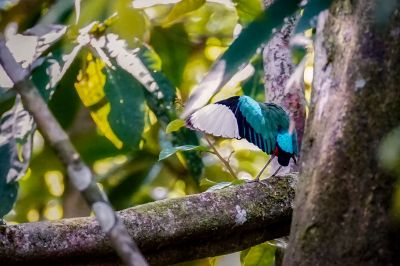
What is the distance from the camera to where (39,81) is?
160 centimetres

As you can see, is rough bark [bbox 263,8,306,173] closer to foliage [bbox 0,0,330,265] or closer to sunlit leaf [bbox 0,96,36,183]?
foliage [bbox 0,0,330,265]

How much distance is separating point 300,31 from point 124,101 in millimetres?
849

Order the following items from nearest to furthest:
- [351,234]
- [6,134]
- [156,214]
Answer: [351,234]
[156,214]
[6,134]

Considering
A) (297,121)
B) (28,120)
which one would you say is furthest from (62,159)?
(297,121)

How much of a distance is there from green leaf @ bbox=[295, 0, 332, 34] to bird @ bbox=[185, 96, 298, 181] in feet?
1.85

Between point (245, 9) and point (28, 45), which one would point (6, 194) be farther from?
point (245, 9)

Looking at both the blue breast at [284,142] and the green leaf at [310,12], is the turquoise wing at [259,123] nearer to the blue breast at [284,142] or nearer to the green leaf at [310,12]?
the blue breast at [284,142]

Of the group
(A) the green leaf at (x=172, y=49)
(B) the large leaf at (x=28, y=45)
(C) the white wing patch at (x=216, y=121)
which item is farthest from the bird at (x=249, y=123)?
(A) the green leaf at (x=172, y=49)

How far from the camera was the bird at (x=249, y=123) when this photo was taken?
1432 millimetres

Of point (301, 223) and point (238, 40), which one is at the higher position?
point (238, 40)

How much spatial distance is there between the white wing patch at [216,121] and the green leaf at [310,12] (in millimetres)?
567

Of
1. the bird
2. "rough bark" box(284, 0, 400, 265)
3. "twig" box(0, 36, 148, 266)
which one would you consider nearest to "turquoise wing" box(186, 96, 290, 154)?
the bird

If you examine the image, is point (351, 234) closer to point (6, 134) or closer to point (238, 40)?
point (238, 40)

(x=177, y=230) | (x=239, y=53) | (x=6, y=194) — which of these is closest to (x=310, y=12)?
(x=239, y=53)
